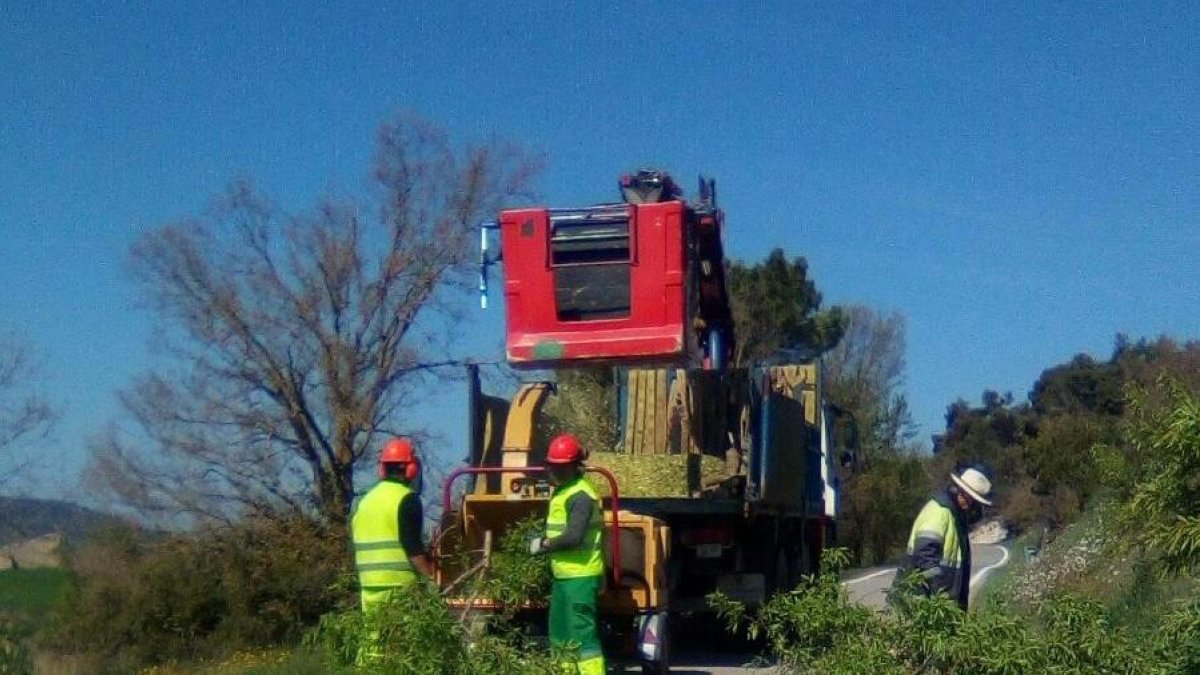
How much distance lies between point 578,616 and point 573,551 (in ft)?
1.23

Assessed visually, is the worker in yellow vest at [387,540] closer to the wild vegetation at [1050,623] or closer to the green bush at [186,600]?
the wild vegetation at [1050,623]

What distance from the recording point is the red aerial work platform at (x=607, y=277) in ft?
41.3

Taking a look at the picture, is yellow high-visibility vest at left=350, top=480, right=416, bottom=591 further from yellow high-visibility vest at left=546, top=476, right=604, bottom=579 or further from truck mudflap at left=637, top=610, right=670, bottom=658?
truck mudflap at left=637, top=610, right=670, bottom=658

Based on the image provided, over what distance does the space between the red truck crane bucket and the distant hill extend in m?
11.3

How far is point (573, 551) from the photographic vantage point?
945 centimetres

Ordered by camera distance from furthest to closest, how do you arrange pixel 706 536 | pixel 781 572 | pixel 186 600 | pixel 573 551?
pixel 186 600 < pixel 781 572 < pixel 706 536 < pixel 573 551

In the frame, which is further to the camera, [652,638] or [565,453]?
[652,638]

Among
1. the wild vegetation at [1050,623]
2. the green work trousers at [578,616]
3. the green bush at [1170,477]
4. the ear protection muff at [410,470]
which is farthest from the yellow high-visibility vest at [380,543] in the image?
the green bush at [1170,477]

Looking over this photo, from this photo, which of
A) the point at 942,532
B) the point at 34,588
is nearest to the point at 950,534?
the point at 942,532

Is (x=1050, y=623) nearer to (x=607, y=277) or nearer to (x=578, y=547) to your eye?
(x=578, y=547)

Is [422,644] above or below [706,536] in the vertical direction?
below

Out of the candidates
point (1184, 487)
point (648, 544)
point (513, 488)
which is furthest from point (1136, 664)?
point (513, 488)

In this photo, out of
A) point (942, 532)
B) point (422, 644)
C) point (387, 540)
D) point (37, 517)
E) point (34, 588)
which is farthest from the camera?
point (37, 517)

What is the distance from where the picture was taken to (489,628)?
28.9 ft
